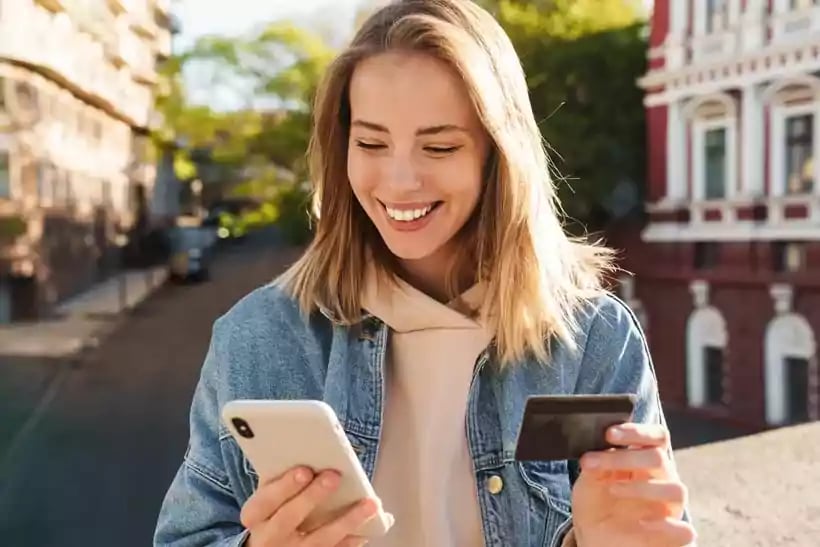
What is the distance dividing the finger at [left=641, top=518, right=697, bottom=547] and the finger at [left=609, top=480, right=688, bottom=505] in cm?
2

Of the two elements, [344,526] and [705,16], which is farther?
Answer: [705,16]

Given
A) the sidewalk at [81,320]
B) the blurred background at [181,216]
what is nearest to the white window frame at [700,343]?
the blurred background at [181,216]

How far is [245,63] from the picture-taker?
6.74ft

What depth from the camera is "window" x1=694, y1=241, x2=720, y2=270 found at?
9.55ft

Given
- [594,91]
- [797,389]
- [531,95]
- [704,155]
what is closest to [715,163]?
[704,155]

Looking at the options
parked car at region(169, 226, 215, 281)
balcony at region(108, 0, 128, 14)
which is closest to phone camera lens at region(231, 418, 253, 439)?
parked car at region(169, 226, 215, 281)

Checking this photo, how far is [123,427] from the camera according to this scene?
2043 millimetres

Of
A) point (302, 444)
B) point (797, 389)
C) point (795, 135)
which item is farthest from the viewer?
point (797, 389)

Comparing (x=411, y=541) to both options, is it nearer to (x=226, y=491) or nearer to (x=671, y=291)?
(x=226, y=491)

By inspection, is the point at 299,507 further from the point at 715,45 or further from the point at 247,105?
the point at 715,45

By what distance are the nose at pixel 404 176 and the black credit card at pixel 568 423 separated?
17 cm

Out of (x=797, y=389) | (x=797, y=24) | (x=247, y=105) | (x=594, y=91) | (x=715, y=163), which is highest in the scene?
(x=797, y=24)

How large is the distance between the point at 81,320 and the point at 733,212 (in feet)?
5.99

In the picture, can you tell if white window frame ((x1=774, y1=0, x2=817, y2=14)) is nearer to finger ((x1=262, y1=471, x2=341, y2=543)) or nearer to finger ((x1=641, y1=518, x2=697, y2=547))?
finger ((x1=641, y1=518, x2=697, y2=547))
